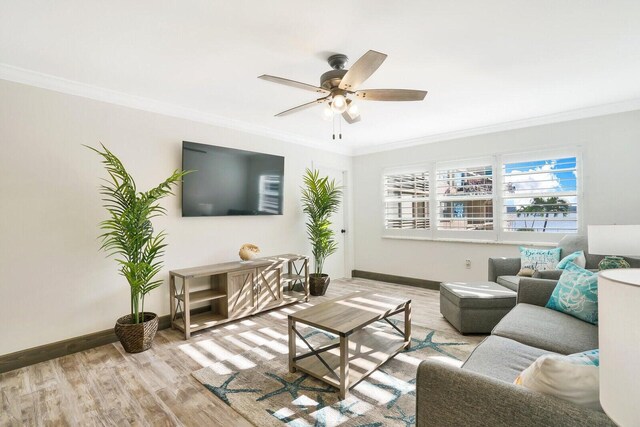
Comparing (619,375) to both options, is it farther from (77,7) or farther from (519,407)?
(77,7)

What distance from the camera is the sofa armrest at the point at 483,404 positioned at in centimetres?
91

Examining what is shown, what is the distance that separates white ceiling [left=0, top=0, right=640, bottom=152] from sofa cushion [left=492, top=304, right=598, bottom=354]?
78.8 inches

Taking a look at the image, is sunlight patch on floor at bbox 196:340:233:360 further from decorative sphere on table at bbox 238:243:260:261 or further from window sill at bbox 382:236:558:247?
window sill at bbox 382:236:558:247

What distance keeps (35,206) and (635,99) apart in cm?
617

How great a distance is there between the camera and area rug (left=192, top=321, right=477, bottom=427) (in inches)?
72.8

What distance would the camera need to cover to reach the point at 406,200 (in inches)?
207

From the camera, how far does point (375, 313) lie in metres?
2.39

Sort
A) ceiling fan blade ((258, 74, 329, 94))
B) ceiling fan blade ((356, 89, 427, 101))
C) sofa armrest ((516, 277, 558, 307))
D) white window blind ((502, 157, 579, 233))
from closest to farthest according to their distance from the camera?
ceiling fan blade ((258, 74, 329, 94)), ceiling fan blade ((356, 89, 427, 101)), sofa armrest ((516, 277, 558, 307)), white window blind ((502, 157, 579, 233))

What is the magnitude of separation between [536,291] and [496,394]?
1.92m

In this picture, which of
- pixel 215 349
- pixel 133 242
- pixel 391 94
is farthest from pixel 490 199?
pixel 133 242

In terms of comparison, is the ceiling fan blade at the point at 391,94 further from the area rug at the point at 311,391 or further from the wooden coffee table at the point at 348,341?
the area rug at the point at 311,391

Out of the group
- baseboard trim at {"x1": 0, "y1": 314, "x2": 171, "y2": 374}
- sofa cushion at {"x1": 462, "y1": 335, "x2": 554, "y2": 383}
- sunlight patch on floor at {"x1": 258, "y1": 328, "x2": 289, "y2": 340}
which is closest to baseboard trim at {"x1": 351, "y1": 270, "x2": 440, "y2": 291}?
sunlight patch on floor at {"x1": 258, "y1": 328, "x2": 289, "y2": 340}

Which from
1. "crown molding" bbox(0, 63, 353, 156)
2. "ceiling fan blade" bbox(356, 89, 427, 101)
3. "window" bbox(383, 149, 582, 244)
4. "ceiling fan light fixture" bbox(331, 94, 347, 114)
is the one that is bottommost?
"window" bbox(383, 149, 582, 244)

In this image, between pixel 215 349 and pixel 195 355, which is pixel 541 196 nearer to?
pixel 215 349
